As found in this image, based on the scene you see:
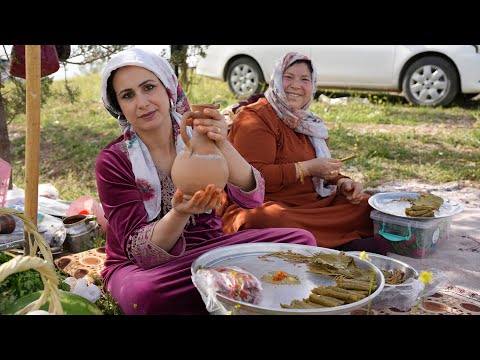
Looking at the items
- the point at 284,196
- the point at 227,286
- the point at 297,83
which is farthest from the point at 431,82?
the point at 227,286

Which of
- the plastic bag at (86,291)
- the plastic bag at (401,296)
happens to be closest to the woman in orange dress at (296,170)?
the plastic bag at (401,296)

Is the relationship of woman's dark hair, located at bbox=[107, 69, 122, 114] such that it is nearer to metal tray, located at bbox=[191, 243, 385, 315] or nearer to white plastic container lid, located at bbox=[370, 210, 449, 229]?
metal tray, located at bbox=[191, 243, 385, 315]

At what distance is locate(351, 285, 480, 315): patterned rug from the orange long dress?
0.77m

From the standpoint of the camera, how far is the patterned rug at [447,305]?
2.88 meters

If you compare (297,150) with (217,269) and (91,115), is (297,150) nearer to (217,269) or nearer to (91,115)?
(217,269)

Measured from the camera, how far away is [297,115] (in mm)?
3834

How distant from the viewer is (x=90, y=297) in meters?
2.71

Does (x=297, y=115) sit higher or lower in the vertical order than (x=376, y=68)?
lower

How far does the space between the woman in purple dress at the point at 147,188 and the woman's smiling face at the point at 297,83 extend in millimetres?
1213

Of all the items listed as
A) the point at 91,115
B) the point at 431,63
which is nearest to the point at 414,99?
the point at 431,63

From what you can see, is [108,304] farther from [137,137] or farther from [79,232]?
[79,232]

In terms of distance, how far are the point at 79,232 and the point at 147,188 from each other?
133 cm

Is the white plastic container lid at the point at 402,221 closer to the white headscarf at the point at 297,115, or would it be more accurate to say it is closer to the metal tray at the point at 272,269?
the white headscarf at the point at 297,115

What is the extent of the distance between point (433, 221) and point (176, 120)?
1874mm
